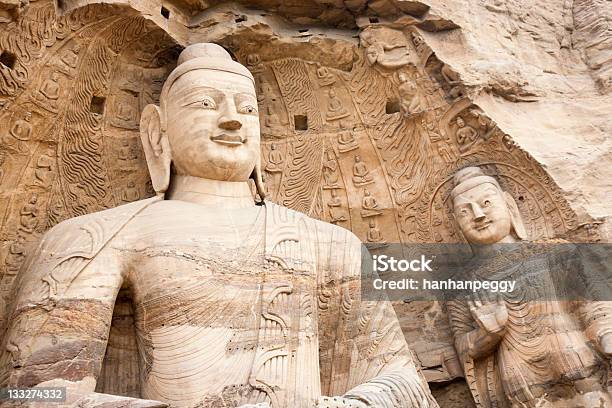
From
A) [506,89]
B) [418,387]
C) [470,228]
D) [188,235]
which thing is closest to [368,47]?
[506,89]

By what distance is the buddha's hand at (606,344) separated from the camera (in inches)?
225

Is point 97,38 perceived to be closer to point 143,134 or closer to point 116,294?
point 143,134

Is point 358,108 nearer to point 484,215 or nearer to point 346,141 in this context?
point 346,141

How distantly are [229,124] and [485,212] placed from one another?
5.90ft

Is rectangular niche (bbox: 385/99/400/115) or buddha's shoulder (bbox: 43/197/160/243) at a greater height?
rectangular niche (bbox: 385/99/400/115)

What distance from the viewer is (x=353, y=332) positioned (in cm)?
578

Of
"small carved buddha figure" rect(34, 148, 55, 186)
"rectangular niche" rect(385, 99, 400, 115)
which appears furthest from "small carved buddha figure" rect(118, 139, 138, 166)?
"rectangular niche" rect(385, 99, 400, 115)

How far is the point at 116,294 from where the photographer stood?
5469mm

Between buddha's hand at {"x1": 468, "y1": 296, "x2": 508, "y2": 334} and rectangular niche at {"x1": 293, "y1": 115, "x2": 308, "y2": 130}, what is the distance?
192 centimetres

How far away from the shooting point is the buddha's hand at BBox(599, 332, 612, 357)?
570 cm

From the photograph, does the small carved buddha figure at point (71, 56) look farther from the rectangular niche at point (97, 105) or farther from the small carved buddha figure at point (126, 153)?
the small carved buddha figure at point (126, 153)

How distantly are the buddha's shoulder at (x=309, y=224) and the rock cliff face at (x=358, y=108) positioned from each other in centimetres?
83

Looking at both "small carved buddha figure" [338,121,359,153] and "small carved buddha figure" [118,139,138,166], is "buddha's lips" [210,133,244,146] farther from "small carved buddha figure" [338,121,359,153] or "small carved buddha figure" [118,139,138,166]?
"small carved buddha figure" [338,121,359,153]

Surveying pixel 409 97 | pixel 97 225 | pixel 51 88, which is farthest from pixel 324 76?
pixel 97 225
